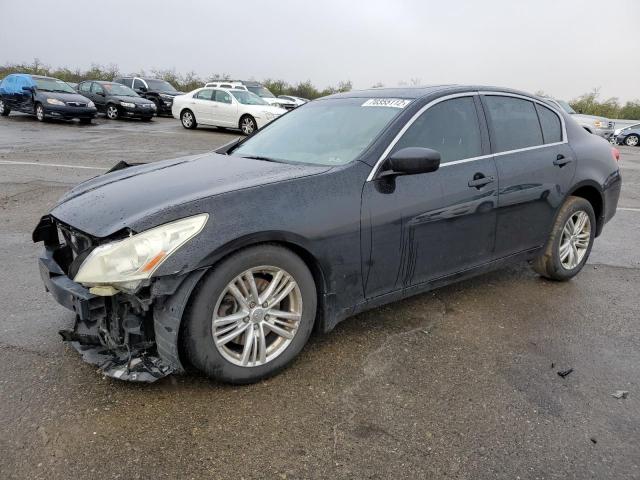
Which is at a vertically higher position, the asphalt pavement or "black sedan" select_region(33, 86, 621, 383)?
"black sedan" select_region(33, 86, 621, 383)

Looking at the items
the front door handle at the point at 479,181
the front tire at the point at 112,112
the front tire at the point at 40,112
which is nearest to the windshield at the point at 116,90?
the front tire at the point at 112,112

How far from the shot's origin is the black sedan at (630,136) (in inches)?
1020

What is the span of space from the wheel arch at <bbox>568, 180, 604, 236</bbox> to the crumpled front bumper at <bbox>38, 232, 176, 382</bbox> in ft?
11.5

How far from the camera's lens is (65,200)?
319 centimetres

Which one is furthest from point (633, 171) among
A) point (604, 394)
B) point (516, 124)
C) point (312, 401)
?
point (312, 401)

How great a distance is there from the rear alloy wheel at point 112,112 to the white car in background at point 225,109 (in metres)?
3.27

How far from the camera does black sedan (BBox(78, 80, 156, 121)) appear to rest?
21.4 metres

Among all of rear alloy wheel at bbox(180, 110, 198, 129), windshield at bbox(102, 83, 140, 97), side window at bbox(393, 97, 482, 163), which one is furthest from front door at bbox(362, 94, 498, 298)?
windshield at bbox(102, 83, 140, 97)

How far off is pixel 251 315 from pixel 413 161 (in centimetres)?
128

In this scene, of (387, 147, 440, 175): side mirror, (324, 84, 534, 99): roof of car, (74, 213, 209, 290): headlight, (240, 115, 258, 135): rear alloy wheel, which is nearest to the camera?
(74, 213, 209, 290): headlight

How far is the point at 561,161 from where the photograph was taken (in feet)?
14.0

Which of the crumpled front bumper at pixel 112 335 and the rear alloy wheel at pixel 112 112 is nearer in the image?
the crumpled front bumper at pixel 112 335

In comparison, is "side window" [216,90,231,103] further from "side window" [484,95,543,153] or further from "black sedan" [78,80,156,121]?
"side window" [484,95,543,153]

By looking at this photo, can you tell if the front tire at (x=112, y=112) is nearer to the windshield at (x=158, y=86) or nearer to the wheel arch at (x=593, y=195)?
the windshield at (x=158, y=86)
